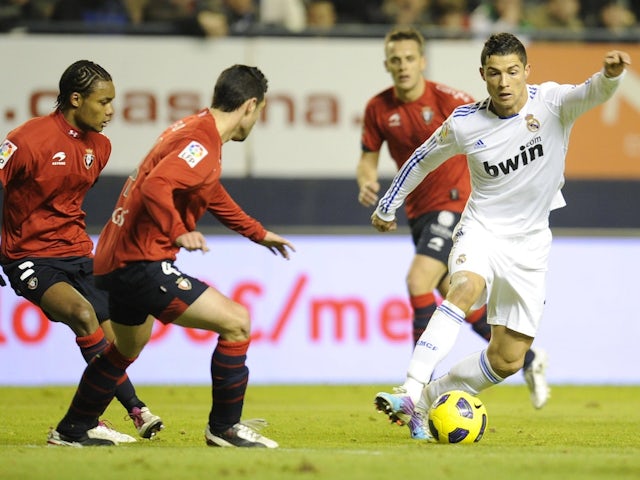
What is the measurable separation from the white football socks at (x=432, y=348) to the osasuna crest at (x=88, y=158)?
255 cm

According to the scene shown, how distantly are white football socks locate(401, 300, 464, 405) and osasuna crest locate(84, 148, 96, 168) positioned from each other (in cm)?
255

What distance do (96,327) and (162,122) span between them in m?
6.03

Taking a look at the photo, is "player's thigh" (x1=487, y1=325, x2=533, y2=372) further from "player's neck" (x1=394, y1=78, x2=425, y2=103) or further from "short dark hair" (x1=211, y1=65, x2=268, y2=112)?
"player's neck" (x1=394, y1=78, x2=425, y2=103)

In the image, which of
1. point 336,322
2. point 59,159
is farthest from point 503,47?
point 336,322

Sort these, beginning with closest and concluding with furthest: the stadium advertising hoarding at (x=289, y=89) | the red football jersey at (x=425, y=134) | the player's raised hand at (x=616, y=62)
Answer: the player's raised hand at (x=616, y=62) < the red football jersey at (x=425, y=134) < the stadium advertising hoarding at (x=289, y=89)

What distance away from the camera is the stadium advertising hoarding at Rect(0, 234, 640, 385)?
12516mm

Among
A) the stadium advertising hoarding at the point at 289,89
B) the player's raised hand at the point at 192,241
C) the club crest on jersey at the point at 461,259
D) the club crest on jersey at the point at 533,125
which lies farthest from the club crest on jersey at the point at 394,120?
the stadium advertising hoarding at the point at 289,89

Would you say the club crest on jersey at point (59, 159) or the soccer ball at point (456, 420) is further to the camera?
the club crest on jersey at point (59, 159)

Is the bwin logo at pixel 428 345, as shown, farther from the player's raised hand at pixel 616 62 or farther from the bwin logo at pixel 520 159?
the player's raised hand at pixel 616 62

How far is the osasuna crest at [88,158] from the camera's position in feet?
26.7

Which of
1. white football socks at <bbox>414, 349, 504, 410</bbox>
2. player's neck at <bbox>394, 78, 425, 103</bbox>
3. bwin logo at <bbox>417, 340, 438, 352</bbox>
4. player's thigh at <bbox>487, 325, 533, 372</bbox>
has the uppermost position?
player's neck at <bbox>394, 78, 425, 103</bbox>

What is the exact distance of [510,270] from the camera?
7.70m

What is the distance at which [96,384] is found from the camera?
7137mm

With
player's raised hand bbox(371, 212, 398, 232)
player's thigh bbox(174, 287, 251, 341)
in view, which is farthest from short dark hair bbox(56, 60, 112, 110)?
player's raised hand bbox(371, 212, 398, 232)
